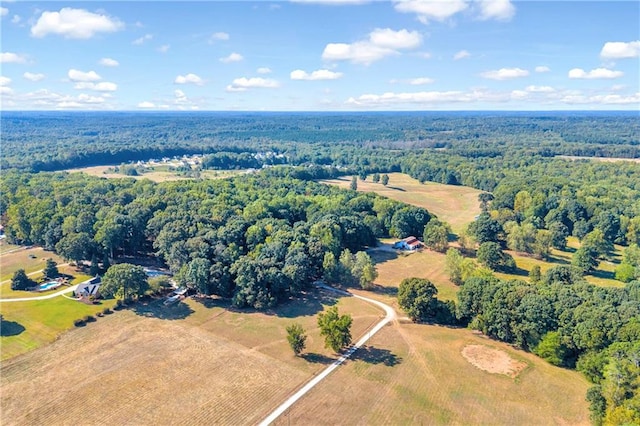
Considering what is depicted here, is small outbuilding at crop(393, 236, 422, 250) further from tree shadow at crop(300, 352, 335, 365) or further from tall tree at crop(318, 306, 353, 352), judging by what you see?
tree shadow at crop(300, 352, 335, 365)

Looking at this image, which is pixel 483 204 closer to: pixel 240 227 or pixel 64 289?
pixel 240 227

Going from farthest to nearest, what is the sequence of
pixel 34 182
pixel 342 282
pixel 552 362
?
pixel 34 182 → pixel 342 282 → pixel 552 362

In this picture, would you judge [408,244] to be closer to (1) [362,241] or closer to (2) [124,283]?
(1) [362,241]

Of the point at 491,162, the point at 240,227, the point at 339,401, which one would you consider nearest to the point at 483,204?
the point at 491,162

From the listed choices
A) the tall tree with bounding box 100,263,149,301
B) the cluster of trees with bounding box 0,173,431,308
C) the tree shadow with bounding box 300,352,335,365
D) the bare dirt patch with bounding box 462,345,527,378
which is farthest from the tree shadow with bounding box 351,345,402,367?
the tall tree with bounding box 100,263,149,301

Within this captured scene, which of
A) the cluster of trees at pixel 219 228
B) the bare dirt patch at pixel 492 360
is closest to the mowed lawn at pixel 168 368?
the cluster of trees at pixel 219 228
